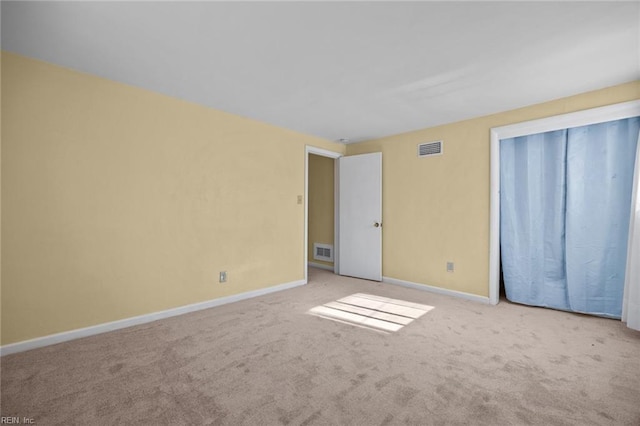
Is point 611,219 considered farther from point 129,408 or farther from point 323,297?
point 129,408

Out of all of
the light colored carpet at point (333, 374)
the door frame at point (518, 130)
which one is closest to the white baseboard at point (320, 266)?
the light colored carpet at point (333, 374)

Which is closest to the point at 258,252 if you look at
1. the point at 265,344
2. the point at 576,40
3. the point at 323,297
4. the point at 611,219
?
the point at 323,297

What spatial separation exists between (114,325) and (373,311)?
104 inches

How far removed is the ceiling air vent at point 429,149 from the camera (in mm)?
4176

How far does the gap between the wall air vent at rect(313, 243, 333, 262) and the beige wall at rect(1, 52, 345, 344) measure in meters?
1.93

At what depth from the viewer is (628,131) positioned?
9.76 feet

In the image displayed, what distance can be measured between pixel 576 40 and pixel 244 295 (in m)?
4.06

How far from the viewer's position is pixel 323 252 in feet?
19.6

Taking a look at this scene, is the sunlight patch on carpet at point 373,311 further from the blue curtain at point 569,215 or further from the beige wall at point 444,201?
the blue curtain at point 569,215

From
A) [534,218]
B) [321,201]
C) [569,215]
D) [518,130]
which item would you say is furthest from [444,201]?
[321,201]

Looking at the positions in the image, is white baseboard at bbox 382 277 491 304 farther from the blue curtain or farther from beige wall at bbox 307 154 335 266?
beige wall at bbox 307 154 335 266

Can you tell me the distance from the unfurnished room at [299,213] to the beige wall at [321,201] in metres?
1.39

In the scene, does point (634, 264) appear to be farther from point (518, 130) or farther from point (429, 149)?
point (429, 149)

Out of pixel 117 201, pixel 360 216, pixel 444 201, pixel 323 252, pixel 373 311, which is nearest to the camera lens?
pixel 117 201
